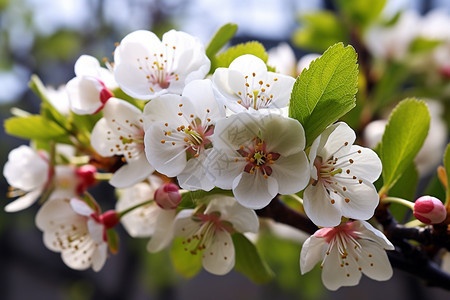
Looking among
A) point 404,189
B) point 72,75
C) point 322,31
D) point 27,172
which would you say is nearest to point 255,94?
point 404,189

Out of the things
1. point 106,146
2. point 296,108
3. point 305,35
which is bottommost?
point 305,35

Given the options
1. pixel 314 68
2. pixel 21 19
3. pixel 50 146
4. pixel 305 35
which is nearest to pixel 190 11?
pixel 21 19

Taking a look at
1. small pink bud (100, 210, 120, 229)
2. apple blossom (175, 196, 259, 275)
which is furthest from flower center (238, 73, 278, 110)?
small pink bud (100, 210, 120, 229)

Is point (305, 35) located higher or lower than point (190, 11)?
higher

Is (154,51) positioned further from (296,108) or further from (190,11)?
(190,11)

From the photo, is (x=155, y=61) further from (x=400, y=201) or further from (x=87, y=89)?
(x=400, y=201)
